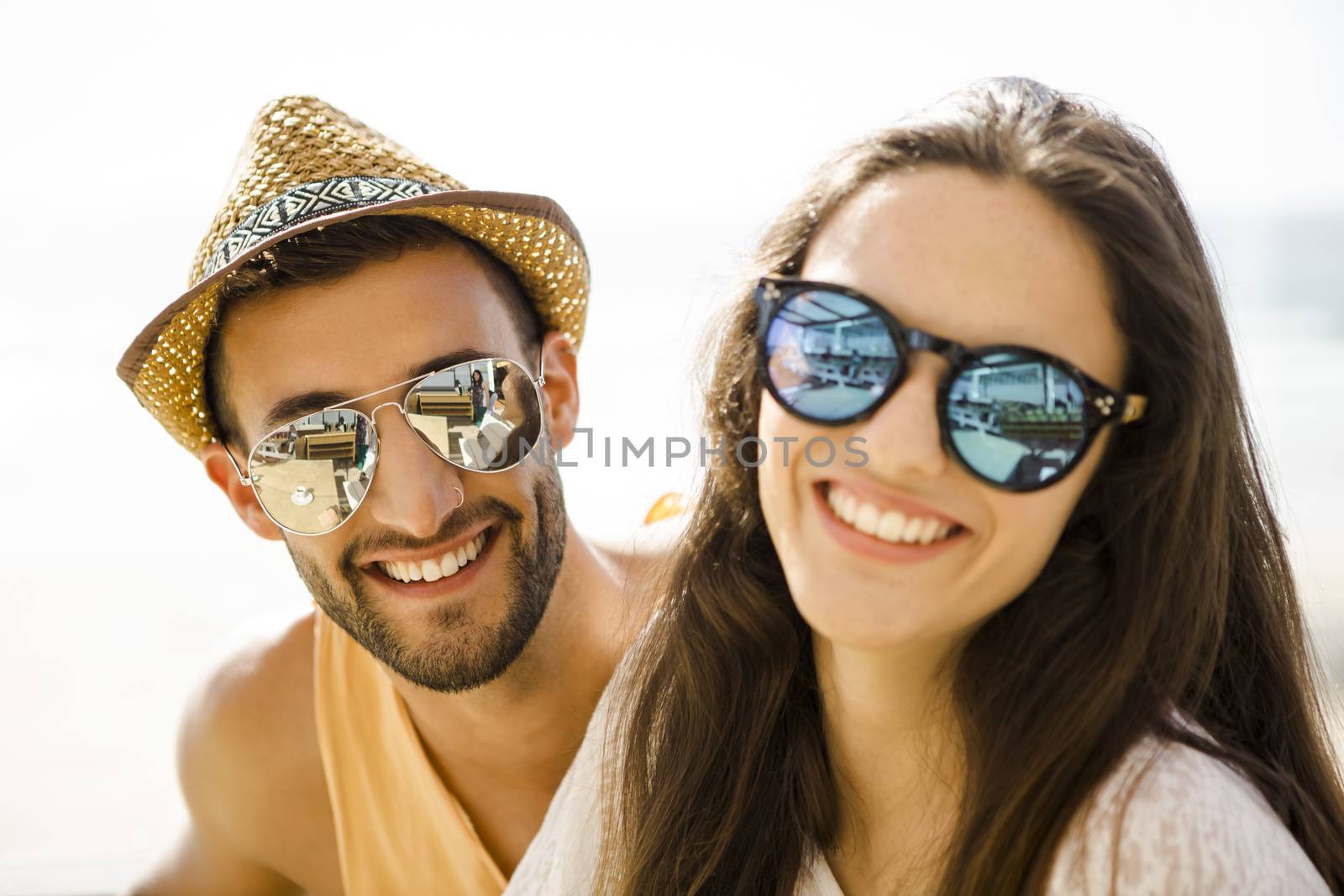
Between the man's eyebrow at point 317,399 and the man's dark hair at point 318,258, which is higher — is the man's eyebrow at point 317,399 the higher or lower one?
the lower one

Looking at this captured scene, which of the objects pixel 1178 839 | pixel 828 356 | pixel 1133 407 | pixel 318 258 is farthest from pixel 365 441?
pixel 1178 839

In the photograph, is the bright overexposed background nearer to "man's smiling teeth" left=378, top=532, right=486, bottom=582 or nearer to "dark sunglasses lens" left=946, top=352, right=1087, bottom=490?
"man's smiling teeth" left=378, top=532, right=486, bottom=582

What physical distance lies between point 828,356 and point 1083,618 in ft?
1.71

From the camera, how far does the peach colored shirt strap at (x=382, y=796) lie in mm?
2355

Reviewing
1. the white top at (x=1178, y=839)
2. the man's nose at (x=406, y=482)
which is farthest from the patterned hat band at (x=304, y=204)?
the white top at (x=1178, y=839)

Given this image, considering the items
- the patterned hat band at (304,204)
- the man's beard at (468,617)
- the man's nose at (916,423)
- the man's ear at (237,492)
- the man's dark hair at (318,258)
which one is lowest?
the man's beard at (468,617)

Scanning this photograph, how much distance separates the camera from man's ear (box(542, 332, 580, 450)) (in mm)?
2299

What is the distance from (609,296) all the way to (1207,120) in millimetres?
5534

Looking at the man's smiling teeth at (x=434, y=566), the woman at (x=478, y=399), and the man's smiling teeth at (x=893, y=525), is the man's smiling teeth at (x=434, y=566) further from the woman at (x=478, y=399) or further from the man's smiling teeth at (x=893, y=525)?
the man's smiling teeth at (x=893, y=525)

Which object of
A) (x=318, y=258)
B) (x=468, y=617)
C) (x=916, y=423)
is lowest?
(x=468, y=617)

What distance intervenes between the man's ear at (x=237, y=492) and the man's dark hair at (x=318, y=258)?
0.12 meters

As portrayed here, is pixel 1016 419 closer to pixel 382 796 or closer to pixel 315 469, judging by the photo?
pixel 315 469

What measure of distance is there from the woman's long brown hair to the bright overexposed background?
9.27 ft

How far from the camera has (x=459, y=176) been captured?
17.3ft
